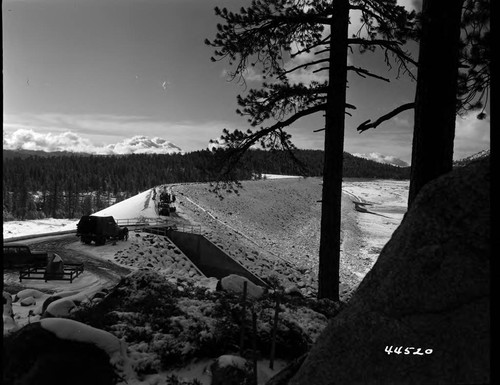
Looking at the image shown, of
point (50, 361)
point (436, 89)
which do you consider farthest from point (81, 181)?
point (436, 89)

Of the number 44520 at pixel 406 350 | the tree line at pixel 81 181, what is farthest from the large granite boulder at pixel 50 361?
the tree line at pixel 81 181

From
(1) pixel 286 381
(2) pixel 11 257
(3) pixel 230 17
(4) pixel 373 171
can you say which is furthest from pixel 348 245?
→ (4) pixel 373 171

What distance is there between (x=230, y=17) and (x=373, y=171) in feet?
577

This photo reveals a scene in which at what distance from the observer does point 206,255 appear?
23.7 metres

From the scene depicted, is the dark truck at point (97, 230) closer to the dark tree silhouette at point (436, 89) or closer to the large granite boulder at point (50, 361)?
the large granite boulder at point (50, 361)

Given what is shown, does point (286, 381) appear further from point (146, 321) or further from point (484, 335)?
point (146, 321)

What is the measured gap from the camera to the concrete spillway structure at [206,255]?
21734mm

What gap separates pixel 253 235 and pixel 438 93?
33497 millimetres

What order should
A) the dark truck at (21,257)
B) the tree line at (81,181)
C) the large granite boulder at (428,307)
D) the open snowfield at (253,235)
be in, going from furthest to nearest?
the tree line at (81,181) → the dark truck at (21,257) → the open snowfield at (253,235) → the large granite boulder at (428,307)

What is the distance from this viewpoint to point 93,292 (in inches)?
296

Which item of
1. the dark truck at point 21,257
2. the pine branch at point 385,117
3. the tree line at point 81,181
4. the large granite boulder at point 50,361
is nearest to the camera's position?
the large granite boulder at point 50,361

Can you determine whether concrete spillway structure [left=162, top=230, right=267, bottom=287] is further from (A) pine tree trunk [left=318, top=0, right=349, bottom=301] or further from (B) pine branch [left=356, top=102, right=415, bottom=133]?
(B) pine branch [left=356, top=102, right=415, bottom=133]

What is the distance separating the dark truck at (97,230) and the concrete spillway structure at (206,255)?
393 cm

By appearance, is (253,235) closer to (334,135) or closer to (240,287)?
(240,287)
